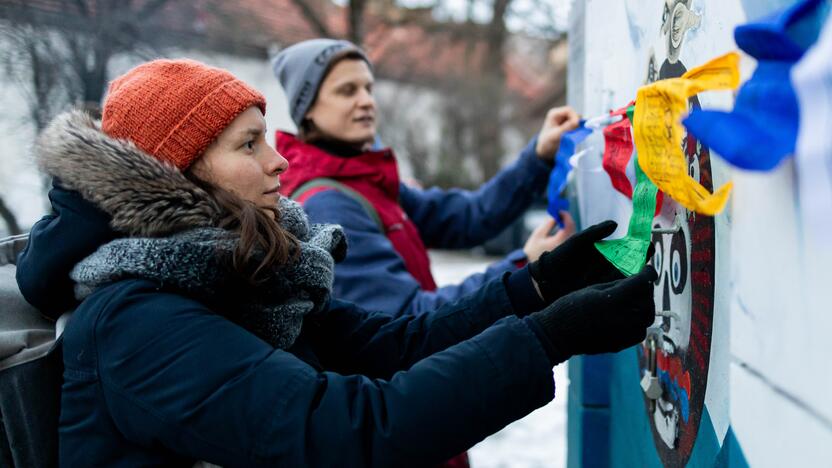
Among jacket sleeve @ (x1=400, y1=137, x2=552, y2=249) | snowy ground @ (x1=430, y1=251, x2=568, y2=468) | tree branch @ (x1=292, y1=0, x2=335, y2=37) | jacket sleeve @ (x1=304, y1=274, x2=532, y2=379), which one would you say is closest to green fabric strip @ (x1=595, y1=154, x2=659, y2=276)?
jacket sleeve @ (x1=304, y1=274, x2=532, y2=379)

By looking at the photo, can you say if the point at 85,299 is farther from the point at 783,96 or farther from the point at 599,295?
the point at 783,96

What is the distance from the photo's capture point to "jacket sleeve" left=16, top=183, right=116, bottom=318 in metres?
1.22

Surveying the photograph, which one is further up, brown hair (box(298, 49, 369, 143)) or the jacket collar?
brown hair (box(298, 49, 369, 143))

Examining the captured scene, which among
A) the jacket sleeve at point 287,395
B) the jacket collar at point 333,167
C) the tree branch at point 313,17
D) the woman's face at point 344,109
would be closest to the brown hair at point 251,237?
the jacket sleeve at point 287,395

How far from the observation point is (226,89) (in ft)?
4.48

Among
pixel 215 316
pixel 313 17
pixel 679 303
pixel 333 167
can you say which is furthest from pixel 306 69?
pixel 313 17

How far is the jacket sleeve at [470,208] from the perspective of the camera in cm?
248

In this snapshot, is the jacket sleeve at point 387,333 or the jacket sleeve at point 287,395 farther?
the jacket sleeve at point 387,333

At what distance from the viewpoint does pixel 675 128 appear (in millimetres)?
981

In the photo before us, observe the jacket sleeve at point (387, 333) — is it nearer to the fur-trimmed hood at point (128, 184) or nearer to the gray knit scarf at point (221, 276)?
the gray knit scarf at point (221, 276)

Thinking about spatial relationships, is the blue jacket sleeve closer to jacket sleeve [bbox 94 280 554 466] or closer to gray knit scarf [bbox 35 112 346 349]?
gray knit scarf [bbox 35 112 346 349]

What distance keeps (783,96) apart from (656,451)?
91 cm

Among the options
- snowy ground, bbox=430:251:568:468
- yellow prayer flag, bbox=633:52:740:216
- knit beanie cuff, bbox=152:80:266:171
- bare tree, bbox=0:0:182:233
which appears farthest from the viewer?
snowy ground, bbox=430:251:568:468

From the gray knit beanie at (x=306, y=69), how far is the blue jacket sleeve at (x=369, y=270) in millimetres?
426
